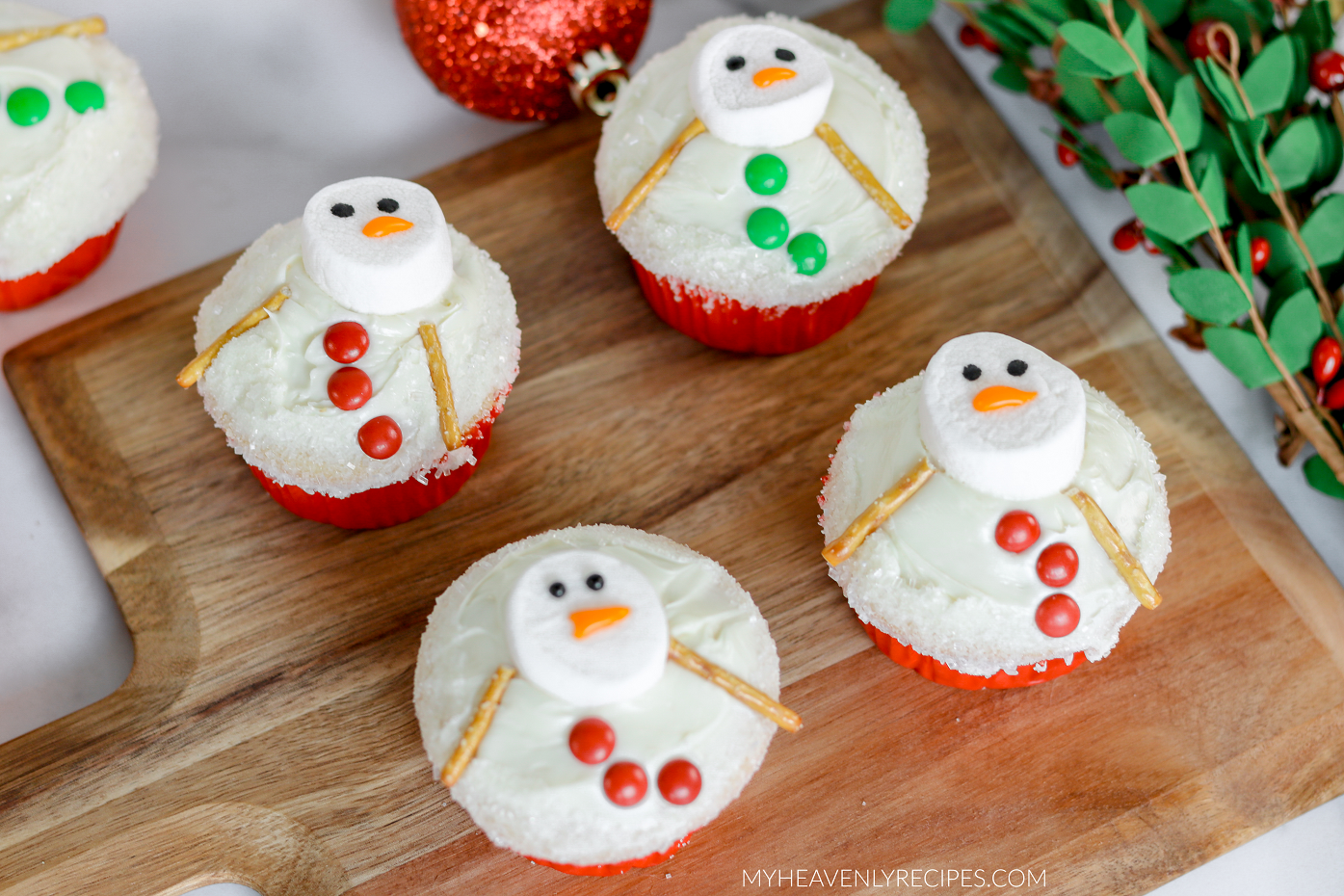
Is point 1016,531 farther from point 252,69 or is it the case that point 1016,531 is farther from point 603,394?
point 252,69

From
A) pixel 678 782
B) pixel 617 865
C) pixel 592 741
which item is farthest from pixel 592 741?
pixel 617 865

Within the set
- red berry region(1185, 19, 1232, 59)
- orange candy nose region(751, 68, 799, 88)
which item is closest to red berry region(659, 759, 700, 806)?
orange candy nose region(751, 68, 799, 88)

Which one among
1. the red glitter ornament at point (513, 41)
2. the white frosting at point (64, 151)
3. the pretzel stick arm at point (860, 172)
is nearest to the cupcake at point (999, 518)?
the pretzel stick arm at point (860, 172)

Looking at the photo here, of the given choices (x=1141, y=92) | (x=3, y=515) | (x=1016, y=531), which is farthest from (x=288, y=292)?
(x=1141, y=92)

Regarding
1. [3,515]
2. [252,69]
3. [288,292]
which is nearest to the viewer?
[288,292]

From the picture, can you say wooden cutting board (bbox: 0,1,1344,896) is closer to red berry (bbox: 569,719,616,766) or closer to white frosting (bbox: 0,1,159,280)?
white frosting (bbox: 0,1,159,280)
